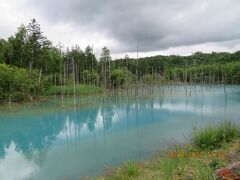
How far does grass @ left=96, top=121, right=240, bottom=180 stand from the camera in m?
6.44

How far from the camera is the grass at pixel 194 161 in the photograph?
644 cm

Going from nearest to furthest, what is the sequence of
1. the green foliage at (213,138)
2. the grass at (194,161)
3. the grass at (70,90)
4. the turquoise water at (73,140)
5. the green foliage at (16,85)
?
1. the grass at (194,161)
2. the green foliage at (213,138)
3. the turquoise water at (73,140)
4. the green foliage at (16,85)
5. the grass at (70,90)

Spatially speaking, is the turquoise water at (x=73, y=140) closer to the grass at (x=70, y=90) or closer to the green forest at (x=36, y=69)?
the green forest at (x=36, y=69)

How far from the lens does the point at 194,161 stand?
777 cm

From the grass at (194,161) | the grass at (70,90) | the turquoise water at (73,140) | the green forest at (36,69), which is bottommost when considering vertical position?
the turquoise water at (73,140)

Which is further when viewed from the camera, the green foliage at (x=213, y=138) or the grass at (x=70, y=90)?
the grass at (x=70, y=90)

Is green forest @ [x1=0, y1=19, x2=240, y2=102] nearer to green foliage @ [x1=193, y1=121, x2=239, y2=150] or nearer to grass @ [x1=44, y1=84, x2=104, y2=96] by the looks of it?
grass @ [x1=44, y1=84, x2=104, y2=96]

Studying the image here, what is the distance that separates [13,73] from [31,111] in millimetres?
8460

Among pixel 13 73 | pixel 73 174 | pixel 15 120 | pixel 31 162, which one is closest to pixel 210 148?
pixel 73 174

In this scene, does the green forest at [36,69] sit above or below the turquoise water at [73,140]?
above

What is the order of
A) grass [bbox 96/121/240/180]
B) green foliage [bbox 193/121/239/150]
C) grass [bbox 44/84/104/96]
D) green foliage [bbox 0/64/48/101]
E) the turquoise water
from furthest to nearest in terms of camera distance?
grass [bbox 44/84/104/96]
green foliage [bbox 0/64/48/101]
the turquoise water
green foliage [bbox 193/121/239/150]
grass [bbox 96/121/240/180]

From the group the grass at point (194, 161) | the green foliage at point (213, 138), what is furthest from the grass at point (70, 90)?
the grass at point (194, 161)

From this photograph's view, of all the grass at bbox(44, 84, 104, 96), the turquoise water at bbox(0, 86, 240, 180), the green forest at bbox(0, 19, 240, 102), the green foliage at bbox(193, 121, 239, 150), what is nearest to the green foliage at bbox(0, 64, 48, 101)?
Result: the green forest at bbox(0, 19, 240, 102)

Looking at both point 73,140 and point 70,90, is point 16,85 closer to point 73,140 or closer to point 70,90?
point 70,90
